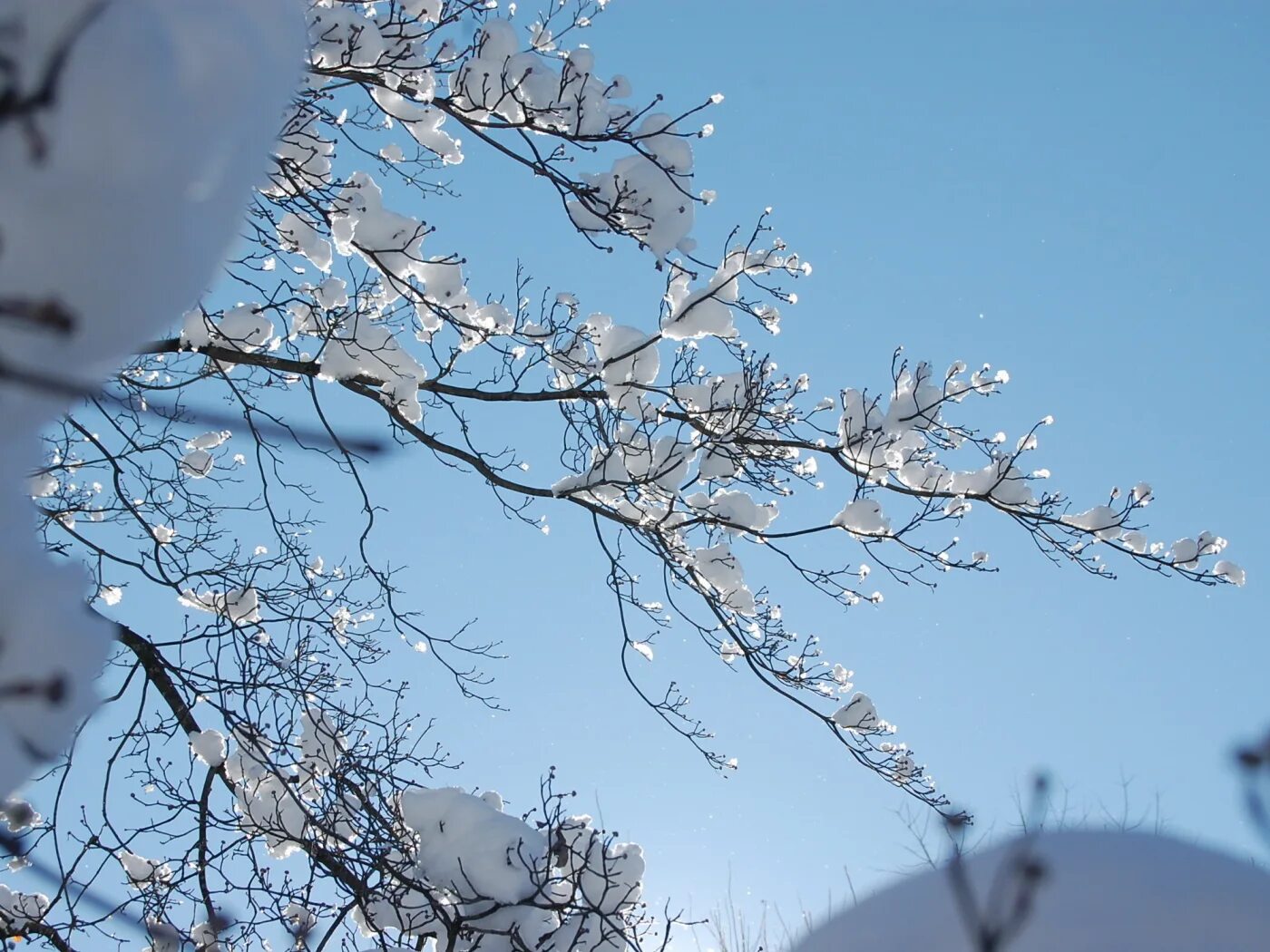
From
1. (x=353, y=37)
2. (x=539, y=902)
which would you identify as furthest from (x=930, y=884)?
(x=353, y=37)

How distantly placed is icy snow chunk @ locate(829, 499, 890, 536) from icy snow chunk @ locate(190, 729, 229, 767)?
3357mm

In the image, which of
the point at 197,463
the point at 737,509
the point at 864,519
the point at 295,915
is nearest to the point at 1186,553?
the point at 864,519

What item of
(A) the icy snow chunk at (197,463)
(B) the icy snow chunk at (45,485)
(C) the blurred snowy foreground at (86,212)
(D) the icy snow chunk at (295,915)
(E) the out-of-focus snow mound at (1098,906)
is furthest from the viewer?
(A) the icy snow chunk at (197,463)

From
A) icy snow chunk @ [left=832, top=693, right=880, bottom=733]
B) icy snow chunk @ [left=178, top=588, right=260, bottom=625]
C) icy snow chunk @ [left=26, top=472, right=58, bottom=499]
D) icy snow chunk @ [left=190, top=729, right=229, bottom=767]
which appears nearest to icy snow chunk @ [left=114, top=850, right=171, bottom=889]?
icy snow chunk @ [left=190, top=729, right=229, bottom=767]

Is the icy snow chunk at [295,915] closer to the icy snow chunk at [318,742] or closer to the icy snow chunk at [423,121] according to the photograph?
the icy snow chunk at [318,742]

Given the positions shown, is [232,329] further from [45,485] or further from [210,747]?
[210,747]

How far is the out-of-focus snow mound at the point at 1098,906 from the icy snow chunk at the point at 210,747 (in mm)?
3978

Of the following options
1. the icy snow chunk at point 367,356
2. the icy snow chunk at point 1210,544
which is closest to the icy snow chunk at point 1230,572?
the icy snow chunk at point 1210,544

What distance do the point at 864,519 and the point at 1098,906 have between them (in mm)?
4096

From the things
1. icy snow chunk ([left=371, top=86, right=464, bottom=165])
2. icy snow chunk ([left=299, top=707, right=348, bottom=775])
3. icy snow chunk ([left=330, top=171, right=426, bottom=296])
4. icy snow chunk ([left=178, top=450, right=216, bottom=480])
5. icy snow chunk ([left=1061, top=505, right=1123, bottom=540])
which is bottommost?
icy snow chunk ([left=299, top=707, right=348, bottom=775])

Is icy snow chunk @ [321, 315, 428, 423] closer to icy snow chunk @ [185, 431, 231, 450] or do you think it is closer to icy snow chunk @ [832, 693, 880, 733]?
icy snow chunk @ [185, 431, 231, 450]

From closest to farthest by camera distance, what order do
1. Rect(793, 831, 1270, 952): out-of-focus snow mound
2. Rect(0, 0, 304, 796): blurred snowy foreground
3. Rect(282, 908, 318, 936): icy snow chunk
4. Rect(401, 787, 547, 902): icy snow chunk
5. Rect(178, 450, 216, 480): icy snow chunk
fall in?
Rect(0, 0, 304, 796): blurred snowy foreground, Rect(793, 831, 1270, 952): out-of-focus snow mound, Rect(401, 787, 547, 902): icy snow chunk, Rect(282, 908, 318, 936): icy snow chunk, Rect(178, 450, 216, 480): icy snow chunk

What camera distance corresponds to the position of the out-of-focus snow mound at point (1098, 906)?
88 cm

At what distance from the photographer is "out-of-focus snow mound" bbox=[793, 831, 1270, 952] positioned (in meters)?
0.88
